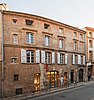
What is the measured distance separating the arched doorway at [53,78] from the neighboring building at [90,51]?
9942mm

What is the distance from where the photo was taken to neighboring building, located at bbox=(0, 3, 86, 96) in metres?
23.0

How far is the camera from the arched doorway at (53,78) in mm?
28066

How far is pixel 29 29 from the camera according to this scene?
82.7 feet

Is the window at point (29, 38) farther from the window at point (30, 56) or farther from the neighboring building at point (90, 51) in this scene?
the neighboring building at point (90, 51)

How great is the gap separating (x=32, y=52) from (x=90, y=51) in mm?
16531

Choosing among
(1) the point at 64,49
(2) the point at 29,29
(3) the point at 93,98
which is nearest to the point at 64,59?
(1) the point at 64,49

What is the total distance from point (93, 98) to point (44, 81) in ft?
27.1

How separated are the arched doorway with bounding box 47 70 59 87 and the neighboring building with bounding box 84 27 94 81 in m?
9.94

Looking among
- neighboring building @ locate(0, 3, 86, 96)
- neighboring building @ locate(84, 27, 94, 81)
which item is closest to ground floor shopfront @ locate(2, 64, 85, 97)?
neighboring building @ locate(0, 3, 86, 96)

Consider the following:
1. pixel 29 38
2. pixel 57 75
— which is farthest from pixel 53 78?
pixel 29 38

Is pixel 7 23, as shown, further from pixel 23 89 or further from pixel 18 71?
pixel 23 89

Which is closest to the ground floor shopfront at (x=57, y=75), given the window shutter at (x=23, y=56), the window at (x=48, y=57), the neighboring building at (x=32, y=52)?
the neighboring building at (x=32, y=52)

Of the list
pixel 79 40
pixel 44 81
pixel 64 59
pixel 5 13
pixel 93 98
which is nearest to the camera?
pixel 93 98

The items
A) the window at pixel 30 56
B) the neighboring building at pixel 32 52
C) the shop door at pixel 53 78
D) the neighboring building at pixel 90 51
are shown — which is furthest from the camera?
the neighboring building at pixel 90 51
